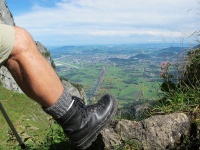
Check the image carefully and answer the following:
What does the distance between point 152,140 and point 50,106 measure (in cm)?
133

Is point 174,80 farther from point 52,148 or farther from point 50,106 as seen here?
point 50,106

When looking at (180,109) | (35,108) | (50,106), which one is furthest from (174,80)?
(35,108)

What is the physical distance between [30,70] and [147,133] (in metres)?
1.65

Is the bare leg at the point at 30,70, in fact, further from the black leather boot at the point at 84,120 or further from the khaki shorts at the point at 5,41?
the black leather boot at the point at 84,120

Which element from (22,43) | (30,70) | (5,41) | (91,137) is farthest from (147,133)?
(5,41)

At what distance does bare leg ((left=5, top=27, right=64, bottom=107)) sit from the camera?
3357 millimetres

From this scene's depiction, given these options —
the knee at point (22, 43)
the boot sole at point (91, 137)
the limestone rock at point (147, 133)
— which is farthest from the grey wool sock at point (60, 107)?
the limestone rock at point (147, 133)

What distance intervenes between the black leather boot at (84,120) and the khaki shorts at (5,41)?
920 millimetres

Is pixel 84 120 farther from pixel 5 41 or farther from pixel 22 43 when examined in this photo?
pixel 5 41

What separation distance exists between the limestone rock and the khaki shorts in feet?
5.18

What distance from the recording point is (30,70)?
336 cm

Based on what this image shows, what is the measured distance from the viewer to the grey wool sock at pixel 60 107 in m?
3.55

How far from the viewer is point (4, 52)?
3.26m

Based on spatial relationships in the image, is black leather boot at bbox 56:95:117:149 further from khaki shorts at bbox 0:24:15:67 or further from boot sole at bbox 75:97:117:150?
khaki shorts at bbox 0:24:15:67
